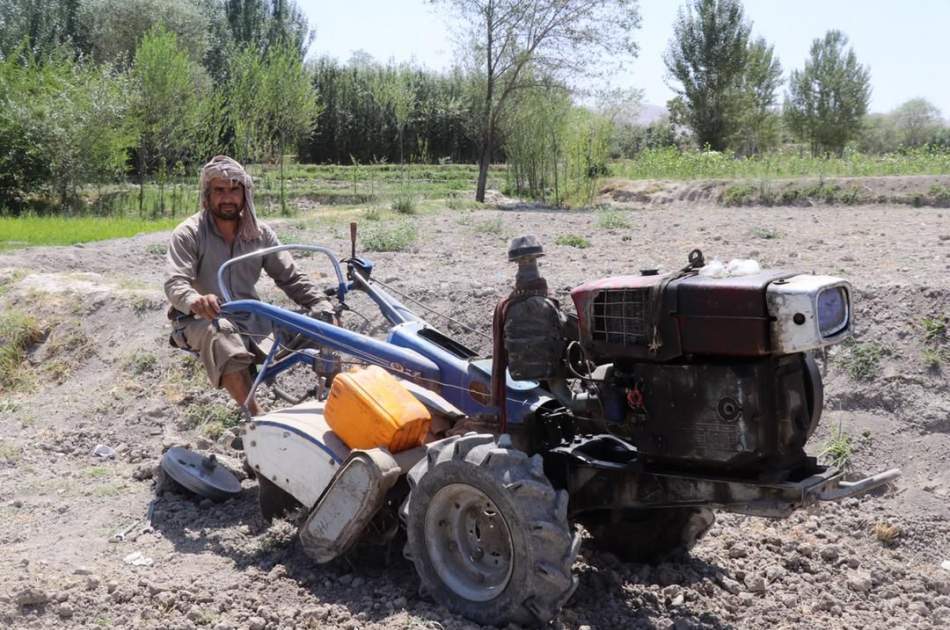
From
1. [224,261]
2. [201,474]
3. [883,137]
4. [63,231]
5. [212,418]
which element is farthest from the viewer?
[883,137]

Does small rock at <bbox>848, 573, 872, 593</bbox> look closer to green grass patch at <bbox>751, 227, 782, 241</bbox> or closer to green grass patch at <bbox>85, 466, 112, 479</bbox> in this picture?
green grass patch at <bbox>85, 466, 112, 479</bbox>

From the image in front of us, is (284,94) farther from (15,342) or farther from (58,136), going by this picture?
(15,342)

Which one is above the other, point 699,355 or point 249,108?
point 249,108

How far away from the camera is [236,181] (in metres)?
5.86

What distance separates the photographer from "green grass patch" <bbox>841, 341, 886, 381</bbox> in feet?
20.4

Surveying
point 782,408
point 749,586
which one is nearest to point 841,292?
point 782,408

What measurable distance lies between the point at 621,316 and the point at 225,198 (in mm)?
3078

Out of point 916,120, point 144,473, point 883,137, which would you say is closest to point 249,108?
point 144,473

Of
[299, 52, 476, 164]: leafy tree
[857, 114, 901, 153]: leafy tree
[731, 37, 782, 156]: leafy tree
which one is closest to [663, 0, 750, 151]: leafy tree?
[731, 37, 782, 156]: leafy tree

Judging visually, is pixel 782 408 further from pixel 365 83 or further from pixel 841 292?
pixel 365 83

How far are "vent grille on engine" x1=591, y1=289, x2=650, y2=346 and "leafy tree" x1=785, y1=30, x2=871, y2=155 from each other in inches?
1748

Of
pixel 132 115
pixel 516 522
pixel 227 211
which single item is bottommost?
pixel 516 522

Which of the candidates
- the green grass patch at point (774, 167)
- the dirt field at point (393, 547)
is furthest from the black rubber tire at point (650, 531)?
the green grass patch at point (774, 167)

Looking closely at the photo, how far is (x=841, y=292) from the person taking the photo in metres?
3.37
